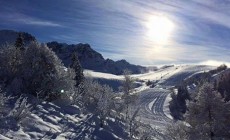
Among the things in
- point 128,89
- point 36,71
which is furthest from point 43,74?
point 128,89

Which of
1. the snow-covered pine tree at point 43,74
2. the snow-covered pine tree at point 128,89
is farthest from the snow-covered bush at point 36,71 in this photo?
the snow-covered pine tree at point 128,89

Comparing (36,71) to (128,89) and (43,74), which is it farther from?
(128,89)

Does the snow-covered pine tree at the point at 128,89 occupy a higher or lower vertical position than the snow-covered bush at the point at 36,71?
lower

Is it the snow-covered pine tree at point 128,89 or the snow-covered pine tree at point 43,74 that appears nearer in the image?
the snow-covered pine tree at point 43,74

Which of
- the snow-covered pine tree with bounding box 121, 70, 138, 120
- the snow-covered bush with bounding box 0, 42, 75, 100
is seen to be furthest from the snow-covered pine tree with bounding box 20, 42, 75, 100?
the snow-covered pine tree with bounding box 121, 70, 138, 120

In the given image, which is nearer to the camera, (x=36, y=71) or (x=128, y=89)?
(x=36, y=71)

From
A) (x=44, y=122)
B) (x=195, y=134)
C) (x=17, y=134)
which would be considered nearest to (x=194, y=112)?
(x=195, y=134)

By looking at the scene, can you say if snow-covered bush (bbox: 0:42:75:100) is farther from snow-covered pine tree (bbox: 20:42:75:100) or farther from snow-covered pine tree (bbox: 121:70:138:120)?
snow-covered pine tree (bbox: 121:70:138:120)

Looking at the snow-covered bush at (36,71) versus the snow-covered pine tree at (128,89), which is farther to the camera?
the snow-covered pine tree at (128,89)

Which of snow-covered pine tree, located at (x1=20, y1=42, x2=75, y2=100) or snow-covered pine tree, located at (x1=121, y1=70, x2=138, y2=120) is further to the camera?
snow-covered pine tree, located at (x1=121, y1=70, x2=138, y2=120)

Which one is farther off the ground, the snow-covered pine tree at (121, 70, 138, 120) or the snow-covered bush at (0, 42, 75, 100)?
the snow-covered bush at (0, 42, 75, 100)

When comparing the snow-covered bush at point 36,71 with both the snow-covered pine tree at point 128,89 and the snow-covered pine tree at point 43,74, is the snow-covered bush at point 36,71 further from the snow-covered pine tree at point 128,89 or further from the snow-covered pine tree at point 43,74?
the snow-covered pine tree at point 128,89

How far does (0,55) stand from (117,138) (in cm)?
1772

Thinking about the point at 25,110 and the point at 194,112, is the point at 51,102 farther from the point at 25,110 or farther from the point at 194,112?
the point at 194,112
